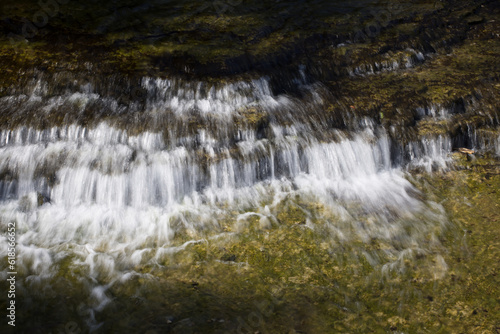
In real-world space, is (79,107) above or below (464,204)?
above

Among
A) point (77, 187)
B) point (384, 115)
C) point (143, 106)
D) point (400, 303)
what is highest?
point (143, 106)

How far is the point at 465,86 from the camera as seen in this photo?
6945 millimetres

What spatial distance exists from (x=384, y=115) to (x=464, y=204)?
1.65m

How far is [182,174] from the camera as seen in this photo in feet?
19.3

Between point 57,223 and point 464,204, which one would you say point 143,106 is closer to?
point 57,223

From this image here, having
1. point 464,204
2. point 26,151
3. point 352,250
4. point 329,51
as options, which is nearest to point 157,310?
point 352,250

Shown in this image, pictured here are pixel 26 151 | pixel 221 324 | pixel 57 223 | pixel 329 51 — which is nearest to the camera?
pixel 221 324

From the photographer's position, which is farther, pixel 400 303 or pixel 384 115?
pixel 384 115

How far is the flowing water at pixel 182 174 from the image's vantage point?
5105mm

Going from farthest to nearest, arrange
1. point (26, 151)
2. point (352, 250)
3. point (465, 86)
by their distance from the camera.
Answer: point (465, 86), point (26, 151), point (352, 250)

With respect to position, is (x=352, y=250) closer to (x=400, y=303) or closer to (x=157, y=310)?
(x=400, y=303)

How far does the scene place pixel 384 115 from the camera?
6566mm

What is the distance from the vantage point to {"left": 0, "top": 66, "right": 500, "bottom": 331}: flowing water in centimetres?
511

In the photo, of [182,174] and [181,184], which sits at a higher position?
[182,174]
